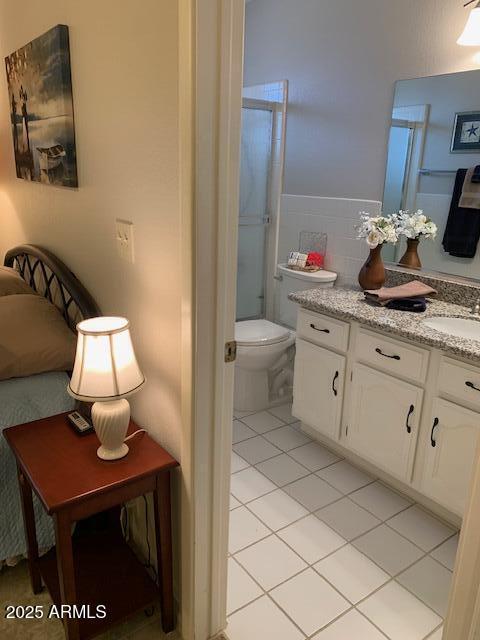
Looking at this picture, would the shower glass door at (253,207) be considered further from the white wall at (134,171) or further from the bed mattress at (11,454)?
the bed mattress at (11,454)

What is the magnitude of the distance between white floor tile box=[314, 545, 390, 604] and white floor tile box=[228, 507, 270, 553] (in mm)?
278

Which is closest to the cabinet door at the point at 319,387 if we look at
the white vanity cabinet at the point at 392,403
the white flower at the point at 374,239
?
the white vanity cabinet at the point at 392,403

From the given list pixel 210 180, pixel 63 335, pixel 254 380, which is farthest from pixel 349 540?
pixel 210 180

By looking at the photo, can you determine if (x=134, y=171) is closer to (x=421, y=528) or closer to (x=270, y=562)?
(x=270, y=562)

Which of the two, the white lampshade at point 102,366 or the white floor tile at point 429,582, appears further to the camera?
the white floor tile at point 429,582

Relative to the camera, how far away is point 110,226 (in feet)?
5.26

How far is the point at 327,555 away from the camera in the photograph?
76.0 inches

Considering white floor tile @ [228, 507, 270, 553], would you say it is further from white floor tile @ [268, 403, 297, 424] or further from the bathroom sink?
the bathroom sink

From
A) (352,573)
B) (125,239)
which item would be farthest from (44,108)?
(352,573)

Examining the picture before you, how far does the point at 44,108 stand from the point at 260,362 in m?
1.74

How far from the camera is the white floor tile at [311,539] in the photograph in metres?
1.94

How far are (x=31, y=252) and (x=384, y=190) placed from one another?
1883 mm

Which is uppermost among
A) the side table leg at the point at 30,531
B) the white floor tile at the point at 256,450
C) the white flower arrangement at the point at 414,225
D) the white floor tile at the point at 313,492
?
the white flower arrangement at the point at 414,225

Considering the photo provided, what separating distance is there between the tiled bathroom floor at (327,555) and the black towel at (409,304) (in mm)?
858
